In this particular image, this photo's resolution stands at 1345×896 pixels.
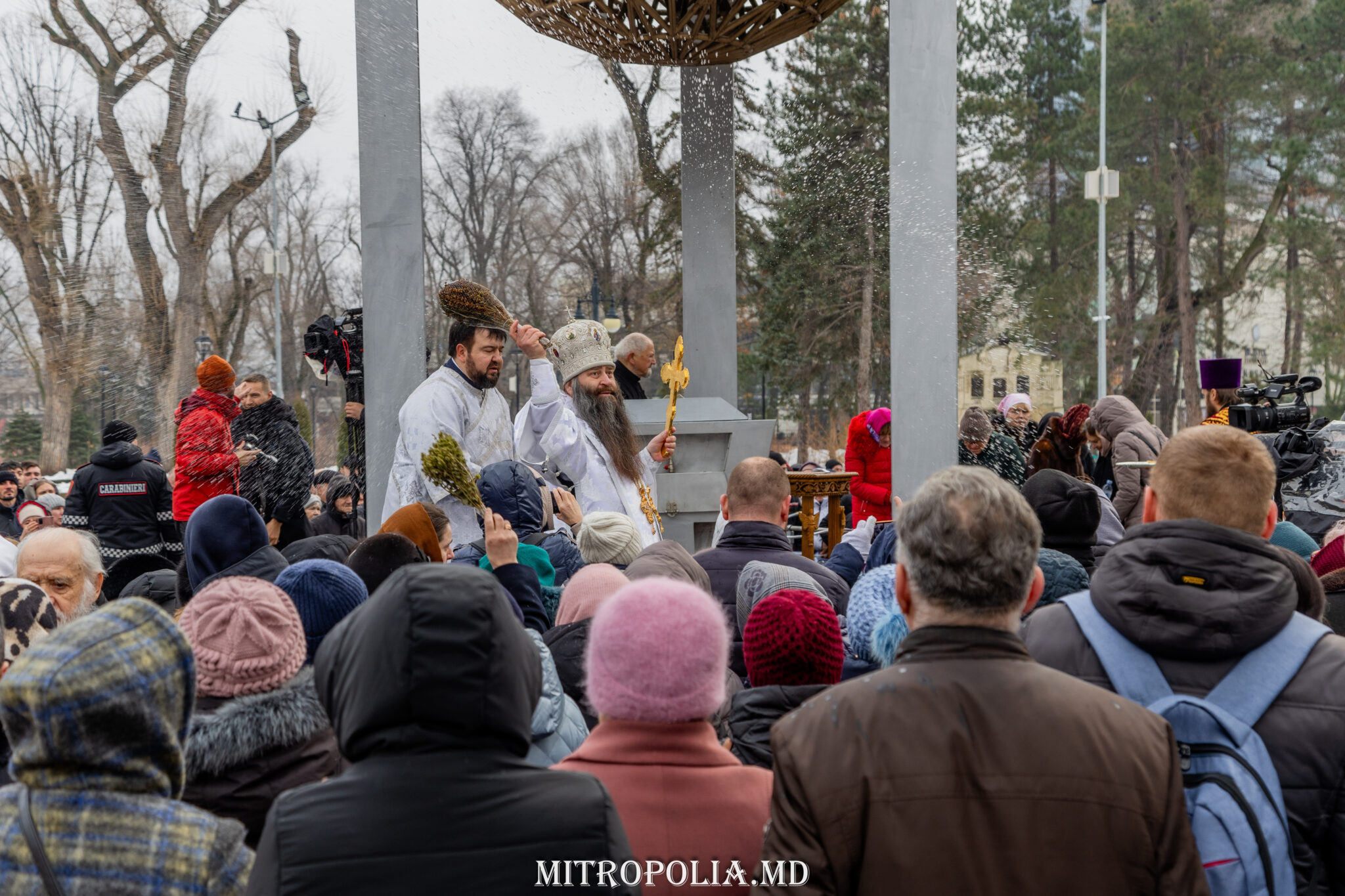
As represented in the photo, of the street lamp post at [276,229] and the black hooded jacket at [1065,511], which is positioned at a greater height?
the street lamp post at [276,229]

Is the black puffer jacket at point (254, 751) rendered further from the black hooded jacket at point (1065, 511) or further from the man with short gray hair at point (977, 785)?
the black hooded jacket at point (1065, 511)

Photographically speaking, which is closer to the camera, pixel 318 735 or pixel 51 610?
pixel 318 735

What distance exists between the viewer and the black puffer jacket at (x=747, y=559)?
3375 mm

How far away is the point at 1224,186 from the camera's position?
27.3 metres

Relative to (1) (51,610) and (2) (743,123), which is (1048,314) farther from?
(1) (51,610)

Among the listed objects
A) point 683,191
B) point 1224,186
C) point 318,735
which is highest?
point 1224,186

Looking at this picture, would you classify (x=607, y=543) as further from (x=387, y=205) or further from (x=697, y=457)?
(x=697, y=457)

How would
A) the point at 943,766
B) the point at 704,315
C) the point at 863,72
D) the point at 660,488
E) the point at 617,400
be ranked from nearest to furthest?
the point at 943,766 < the point at 617,400 < the point at 660,488 < the point at 704,315 < the point at 863,72

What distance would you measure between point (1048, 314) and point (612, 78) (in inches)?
518

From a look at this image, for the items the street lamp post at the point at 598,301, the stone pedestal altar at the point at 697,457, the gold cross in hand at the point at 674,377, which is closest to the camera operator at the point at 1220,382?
the stone pedestal altar at the point at 697,457

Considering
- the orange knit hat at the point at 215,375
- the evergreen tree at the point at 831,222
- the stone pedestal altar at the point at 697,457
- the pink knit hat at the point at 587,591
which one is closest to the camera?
the pink knit hat at the point at 587,591

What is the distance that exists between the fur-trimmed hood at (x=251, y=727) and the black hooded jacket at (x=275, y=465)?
4.34m

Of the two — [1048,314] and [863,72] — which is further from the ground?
[863,72]

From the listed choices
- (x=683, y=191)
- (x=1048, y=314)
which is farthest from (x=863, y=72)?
(x=683, y=191)
